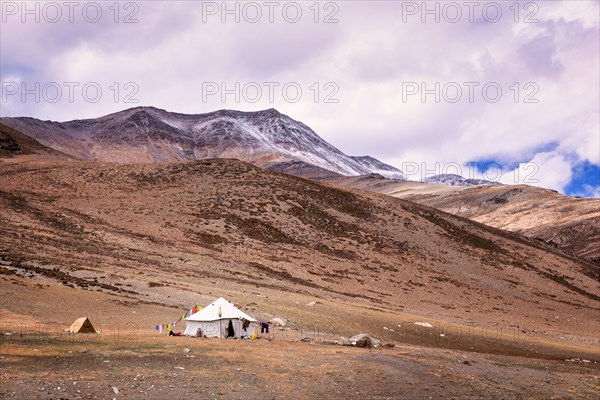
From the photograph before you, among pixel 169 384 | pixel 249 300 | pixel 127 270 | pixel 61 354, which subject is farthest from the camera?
pixel 127 270

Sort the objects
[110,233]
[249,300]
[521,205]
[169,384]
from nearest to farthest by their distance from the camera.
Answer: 1. [169,384]
2. [249,300]
3. [110,233]
4. [521,205]

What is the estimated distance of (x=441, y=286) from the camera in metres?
63.8

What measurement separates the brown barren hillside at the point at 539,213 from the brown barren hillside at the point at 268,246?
36.5m

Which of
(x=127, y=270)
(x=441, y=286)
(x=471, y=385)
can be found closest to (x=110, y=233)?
(x=127, y=270)

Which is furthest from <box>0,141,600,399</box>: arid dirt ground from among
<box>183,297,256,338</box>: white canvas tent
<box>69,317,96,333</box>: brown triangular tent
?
<box>183,297,256,338</box>: white canvas tent

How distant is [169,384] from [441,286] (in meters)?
49.2

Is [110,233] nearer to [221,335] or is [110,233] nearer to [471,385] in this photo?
[221,335]

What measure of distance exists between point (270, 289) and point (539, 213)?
437ft

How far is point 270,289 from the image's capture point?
46.3 metres

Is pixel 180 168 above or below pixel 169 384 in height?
above

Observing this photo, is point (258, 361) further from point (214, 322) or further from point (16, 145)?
point (16, 145)

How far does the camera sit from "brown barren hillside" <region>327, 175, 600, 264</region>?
132125mm

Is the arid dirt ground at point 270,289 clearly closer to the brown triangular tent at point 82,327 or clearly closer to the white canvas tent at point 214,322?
the brown triangular tent at point 82,327

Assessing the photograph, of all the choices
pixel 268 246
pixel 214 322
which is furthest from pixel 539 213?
pixel 214 322
